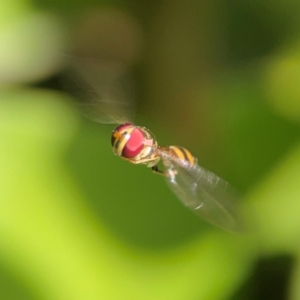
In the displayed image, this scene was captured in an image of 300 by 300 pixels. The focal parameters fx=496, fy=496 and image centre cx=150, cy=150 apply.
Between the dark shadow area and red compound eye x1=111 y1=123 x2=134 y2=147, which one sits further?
the dark shadow area

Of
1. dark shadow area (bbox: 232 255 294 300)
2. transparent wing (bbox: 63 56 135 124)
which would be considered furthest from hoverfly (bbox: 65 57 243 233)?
dark shadow area (bbox: 232 255 294 300)

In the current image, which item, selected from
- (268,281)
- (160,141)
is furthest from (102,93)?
(268,281)

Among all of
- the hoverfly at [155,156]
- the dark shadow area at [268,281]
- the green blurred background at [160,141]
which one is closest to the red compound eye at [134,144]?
the hoverfly at [155,156]

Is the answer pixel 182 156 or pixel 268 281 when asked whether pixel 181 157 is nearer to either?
pixel 182 156

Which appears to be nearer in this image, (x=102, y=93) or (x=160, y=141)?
(x=102, y=93)

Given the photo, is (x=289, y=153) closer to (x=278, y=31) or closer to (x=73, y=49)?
(x=278, y=31)

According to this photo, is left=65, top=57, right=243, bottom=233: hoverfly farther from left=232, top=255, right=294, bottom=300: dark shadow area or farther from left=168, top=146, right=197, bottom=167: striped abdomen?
left=232, top=255, right=294, bottom=300: dark shadow area
